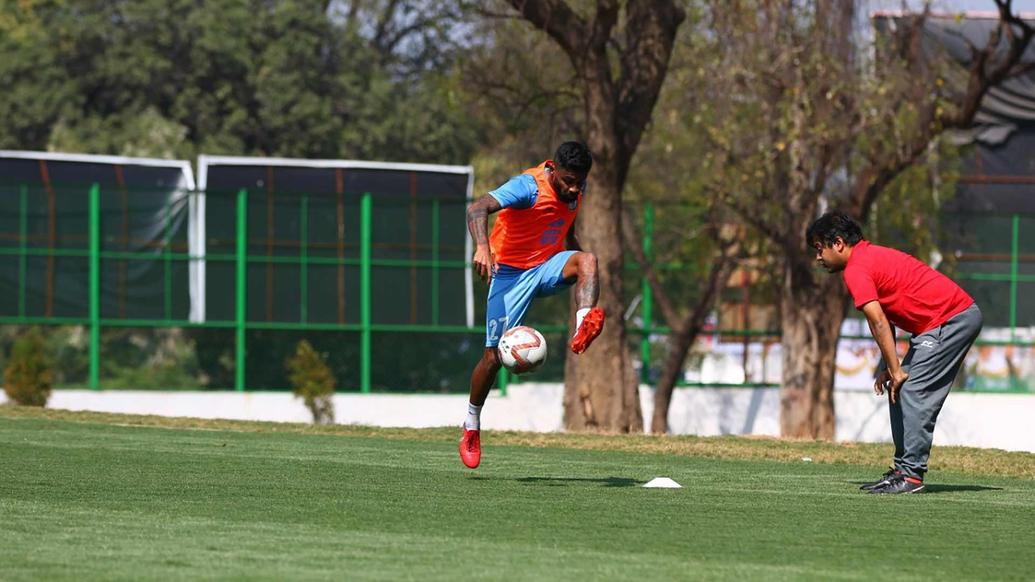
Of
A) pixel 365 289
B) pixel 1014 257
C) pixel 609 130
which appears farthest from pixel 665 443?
pixel 1014 257

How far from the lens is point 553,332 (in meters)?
28.7

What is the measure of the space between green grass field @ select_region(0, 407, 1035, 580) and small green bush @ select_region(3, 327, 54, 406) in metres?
12.1

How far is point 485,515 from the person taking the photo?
8695 mm

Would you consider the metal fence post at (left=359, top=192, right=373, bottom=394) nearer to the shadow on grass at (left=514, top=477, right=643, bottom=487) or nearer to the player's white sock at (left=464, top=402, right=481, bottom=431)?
the player's white sock at (left=464, top=402, right=481, bottom=431)

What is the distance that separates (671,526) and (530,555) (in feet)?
4.38

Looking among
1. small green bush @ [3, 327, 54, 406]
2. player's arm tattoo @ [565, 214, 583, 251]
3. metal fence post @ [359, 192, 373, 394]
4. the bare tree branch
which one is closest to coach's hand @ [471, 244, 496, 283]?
player's arm tattoo @ [565, 214, 583, 251]

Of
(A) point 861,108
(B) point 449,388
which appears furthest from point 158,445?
(B) point 449,388

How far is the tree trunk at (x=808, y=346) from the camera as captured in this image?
26516 mm

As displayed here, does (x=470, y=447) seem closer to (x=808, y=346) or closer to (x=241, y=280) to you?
(x=808, y=346)

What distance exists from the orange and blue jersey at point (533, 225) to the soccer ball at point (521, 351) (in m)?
0.67

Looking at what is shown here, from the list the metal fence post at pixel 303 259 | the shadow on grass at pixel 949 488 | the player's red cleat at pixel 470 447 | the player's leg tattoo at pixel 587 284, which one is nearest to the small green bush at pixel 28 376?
the metal fence post at pixel 303 259

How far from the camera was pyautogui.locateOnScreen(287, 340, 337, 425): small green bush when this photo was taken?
27516mm

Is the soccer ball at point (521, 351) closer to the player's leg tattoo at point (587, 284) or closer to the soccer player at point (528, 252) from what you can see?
the soccer player at point (528, 252)

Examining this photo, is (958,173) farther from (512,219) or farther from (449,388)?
(512,219)
